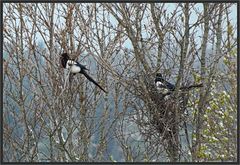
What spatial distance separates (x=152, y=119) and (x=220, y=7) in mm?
1047

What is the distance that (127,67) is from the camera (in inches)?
183

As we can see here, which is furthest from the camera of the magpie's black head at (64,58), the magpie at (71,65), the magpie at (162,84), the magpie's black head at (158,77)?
the magpie's black head at (64,58)

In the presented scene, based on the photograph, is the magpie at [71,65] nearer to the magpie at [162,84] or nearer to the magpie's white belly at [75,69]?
the magpie's white belly at [75,69]

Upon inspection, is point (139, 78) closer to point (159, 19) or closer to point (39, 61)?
point (159, 19)

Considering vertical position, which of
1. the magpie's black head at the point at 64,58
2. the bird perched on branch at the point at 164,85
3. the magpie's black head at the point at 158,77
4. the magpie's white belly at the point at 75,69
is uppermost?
the magpie's black head at the point at 64,58

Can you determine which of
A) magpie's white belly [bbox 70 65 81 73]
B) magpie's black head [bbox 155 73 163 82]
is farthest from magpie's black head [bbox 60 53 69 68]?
magpie's black head [bbox 155 73 163 82]

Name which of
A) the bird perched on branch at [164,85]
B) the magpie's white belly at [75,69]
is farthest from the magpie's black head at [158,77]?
the magpie's white belly at [75,69]

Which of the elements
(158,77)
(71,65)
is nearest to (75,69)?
(71,65)

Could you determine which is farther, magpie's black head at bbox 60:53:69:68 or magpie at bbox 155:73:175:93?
magpie's black head at bbox 60:53:69:68

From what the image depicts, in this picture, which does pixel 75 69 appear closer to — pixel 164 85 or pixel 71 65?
pixel 71 65

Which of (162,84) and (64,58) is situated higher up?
(64,58)

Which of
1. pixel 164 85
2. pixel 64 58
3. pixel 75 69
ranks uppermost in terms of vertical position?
pixel 64 58

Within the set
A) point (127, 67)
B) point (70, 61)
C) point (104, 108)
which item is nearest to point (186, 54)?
point (127, 67)

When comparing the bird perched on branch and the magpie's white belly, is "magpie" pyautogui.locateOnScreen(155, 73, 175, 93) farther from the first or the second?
the magpie's white belly
